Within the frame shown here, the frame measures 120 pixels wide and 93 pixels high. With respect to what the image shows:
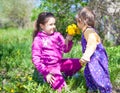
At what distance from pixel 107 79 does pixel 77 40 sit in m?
8.81

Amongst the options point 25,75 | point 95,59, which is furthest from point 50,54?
point 25,75

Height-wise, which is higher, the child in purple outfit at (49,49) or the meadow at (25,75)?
the child in purple outfit at (49,49)

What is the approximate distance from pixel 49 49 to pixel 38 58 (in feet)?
0.87

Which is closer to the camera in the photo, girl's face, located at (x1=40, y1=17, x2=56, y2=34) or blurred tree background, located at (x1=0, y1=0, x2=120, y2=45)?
girl's face, located at (x1=40, y1=17, x2=56, y2=34)

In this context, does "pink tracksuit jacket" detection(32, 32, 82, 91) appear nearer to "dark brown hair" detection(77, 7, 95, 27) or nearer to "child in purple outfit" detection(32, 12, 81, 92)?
"child in purple outfit" detection(32, 12, 81, 92)

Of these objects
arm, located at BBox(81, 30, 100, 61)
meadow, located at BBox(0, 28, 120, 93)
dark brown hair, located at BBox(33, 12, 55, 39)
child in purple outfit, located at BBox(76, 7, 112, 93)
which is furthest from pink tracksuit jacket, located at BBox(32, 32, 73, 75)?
arm, located at BBox(81, 30, 100, 61)

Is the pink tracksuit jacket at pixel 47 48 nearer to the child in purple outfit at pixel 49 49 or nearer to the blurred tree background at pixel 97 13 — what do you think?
the child in purple outfit at pixel 49 49

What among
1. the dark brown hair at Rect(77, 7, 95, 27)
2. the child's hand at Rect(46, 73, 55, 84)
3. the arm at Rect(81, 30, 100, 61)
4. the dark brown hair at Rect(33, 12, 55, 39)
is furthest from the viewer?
the dark brown hair at Rect(33, 12, 55, 39)

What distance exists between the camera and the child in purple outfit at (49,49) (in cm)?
488

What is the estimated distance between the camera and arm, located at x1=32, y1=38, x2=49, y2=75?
4832 mm

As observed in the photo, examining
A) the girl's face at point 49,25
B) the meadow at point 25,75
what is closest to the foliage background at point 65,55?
the meadow at point 25,75

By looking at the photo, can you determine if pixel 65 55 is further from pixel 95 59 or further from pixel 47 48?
pixel 95 59

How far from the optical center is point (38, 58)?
486 cm

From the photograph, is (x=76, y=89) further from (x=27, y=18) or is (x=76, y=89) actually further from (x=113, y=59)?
(x=27, y=18)
